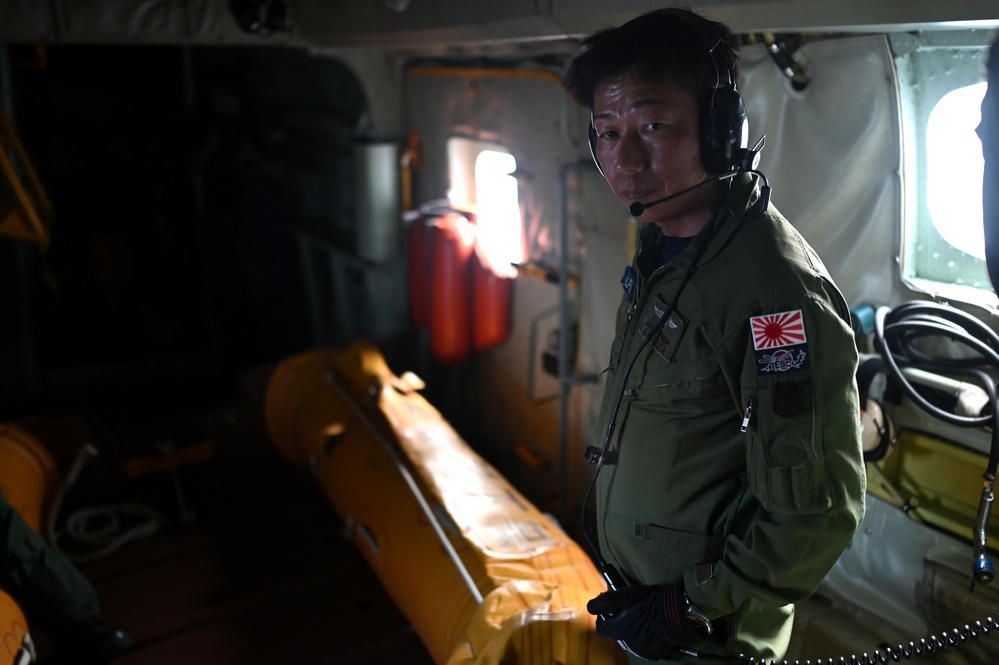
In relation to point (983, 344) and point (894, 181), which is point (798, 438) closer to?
point (983, 344)

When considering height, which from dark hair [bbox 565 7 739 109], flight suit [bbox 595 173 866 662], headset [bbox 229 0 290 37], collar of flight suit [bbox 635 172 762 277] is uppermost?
headset [bbox 229 0 290 37]

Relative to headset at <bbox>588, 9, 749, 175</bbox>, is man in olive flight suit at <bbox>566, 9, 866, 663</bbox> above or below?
below

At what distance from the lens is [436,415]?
4.46 meters

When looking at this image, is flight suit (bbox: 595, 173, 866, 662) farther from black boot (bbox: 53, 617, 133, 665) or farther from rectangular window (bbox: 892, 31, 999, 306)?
black boot (bbox: 53, 617, 133, 665)

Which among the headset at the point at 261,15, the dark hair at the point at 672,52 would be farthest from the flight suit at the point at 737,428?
the headset at the point at 261,15

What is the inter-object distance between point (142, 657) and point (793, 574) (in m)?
3.16

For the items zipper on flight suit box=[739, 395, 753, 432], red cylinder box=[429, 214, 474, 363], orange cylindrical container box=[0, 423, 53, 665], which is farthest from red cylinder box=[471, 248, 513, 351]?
zipper on flight suit box=[739, 395, 753, 432]

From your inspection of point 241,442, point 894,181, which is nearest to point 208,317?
point 241,442

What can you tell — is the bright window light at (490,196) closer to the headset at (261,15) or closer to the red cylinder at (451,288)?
the red cylinder at (451,288)

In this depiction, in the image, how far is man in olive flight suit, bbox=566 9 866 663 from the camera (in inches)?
58.8

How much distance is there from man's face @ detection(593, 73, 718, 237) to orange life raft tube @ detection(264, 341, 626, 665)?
139 cm

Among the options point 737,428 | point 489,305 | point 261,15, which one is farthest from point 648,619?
point 261,15

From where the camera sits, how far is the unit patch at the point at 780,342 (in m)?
1.47

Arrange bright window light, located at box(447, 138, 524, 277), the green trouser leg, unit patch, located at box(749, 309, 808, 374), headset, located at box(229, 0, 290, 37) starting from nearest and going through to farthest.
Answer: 1. unit patch, located at box(749, 309, 808, 374)
2. the green trouser leg
3. headset, located at box(229, 0, 290, 37)
4. bright window light, located at box(447, 138, 524, 277)
